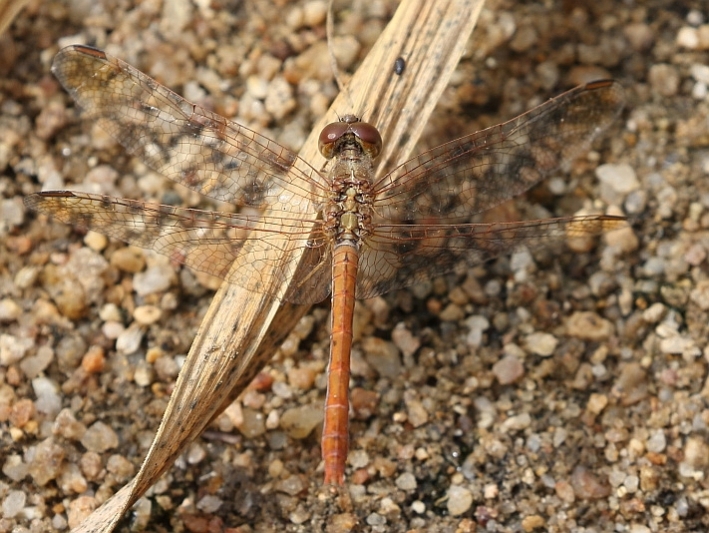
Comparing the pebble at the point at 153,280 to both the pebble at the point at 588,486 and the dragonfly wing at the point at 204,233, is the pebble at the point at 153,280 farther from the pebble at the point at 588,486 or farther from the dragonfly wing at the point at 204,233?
the pebble at the point at 588,486

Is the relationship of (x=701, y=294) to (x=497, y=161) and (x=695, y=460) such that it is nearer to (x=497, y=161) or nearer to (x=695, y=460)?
(x=695, y=460)

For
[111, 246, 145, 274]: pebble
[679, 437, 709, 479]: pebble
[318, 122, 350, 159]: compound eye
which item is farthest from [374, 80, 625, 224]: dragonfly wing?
[679, 437, 709, 479]: pebble

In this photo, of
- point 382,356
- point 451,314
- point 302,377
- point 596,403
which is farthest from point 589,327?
point 302,377

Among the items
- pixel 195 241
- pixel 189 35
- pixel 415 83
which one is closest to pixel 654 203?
pixel 415 83

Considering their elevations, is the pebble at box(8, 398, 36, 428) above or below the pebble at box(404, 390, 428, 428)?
below

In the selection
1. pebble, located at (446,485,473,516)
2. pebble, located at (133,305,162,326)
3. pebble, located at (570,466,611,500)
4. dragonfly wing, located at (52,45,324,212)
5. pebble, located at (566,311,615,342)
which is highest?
dragonfly wing, located at (52,45,324,212)

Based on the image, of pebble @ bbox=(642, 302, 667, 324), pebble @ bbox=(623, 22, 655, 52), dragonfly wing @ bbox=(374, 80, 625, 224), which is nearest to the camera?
dragonfly wing @ bbox=(374, 80, 625, 224)

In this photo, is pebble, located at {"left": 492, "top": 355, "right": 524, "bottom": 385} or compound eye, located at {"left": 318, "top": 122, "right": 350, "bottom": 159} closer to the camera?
compound eye, located at {"left": 318, "top": 122, "right": 350, "bottom": 159}

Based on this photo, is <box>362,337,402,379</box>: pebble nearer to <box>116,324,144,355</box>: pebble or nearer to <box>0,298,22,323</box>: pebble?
<box>116,324,144,355</box>: pebble
